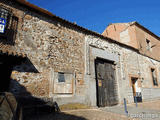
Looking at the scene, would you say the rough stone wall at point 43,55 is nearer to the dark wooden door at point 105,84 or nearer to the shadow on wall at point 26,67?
the shadow on wall at point 26,67

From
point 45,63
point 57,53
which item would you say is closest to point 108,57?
point 57,53

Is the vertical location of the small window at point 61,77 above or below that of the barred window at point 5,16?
below

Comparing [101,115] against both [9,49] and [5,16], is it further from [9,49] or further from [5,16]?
[5,16]

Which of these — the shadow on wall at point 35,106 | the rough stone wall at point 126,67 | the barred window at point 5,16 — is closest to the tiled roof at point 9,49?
the barred window at point 5,16

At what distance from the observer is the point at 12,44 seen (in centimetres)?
472

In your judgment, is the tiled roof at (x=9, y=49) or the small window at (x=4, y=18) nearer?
the tiled roof at (x=9, y=49)

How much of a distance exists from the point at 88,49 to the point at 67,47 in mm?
1432

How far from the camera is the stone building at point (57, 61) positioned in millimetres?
4617

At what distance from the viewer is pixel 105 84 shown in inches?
291

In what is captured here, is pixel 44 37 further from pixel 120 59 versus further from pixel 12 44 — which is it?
pixel 120 59

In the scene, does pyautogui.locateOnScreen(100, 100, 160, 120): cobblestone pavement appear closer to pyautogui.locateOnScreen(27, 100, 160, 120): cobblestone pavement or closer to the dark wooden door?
pyautogui.locateOnScreen(27, 100, 160, 120): cobblestone pavement

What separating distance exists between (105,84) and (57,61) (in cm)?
363

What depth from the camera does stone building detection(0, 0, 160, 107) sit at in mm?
4617

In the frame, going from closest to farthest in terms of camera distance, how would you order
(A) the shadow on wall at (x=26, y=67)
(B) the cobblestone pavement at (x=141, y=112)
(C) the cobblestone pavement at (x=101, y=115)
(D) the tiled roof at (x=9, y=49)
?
(C) the cobblestone pavement at (x=101, y=115), (D) the tiled roof at (x=9, y=49), (B) the cobblestone pavement at (x=141, y=112), (A) the shadow on wall at (x=26, y=67)
